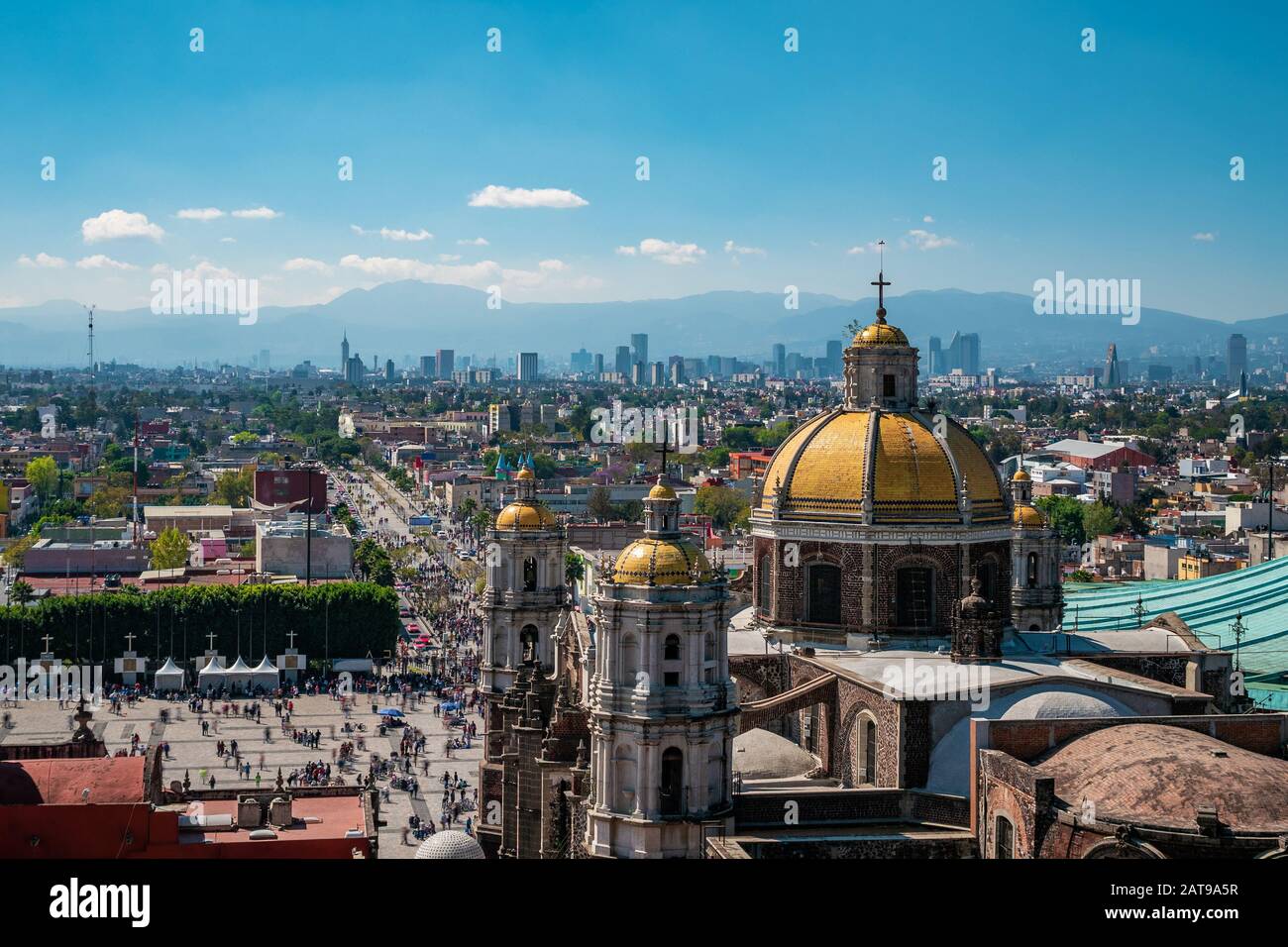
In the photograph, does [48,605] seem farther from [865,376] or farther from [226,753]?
[865,376]

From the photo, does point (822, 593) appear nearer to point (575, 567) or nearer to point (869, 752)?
point (869, 752)

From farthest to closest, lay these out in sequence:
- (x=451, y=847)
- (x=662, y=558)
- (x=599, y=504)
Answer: (x=599, y=504) → (x=662, y=558) → (x=451, y=847)

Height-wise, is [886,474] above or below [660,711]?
above

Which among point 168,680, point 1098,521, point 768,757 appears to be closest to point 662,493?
point 768,757

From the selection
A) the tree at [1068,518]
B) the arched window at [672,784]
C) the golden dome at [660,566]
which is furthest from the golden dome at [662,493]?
the tree at [1068,518]

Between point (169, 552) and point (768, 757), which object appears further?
point (169, 552)

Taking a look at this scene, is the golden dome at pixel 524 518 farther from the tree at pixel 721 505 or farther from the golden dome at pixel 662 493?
the tree at pixel 721 505

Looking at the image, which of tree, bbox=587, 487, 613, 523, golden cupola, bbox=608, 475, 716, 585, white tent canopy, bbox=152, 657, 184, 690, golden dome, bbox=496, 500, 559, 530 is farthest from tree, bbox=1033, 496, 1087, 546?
golden cupola, bbox=608, 475, 716, 585

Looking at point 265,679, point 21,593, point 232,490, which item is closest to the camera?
point 265,679
